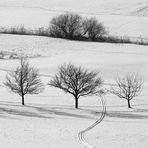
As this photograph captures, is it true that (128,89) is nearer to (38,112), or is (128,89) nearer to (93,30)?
(38,112)

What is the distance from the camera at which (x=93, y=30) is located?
89.4 m

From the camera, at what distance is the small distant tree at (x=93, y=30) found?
89125 mm

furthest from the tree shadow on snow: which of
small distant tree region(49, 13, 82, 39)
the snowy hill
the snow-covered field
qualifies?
the snowy hill

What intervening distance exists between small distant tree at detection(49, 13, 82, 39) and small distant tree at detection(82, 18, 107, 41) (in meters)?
1.34

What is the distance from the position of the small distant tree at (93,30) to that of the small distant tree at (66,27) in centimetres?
134

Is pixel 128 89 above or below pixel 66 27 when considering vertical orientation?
below

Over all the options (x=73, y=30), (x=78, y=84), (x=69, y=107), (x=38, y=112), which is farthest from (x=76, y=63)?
(x=38, y=112)

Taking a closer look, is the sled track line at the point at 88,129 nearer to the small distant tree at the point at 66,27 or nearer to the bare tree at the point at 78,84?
the bare tree at the point at 78,84

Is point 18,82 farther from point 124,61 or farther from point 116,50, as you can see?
point 116,50

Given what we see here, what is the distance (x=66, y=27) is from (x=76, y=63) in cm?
2256

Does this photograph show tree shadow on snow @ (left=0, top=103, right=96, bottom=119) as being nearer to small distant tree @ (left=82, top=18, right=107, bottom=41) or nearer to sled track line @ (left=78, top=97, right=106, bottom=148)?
sled track line @ (left=78, top=97, right=106, bottom=148)

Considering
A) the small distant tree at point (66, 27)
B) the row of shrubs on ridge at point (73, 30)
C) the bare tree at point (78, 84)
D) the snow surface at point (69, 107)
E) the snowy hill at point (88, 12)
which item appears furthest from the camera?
the snowy hill at point (88, 12)

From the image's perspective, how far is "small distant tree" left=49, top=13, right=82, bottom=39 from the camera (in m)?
90.6

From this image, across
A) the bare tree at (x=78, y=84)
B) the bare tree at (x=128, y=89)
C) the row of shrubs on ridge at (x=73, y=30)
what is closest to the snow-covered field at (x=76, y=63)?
the bare tree at (x=128, y=89)
